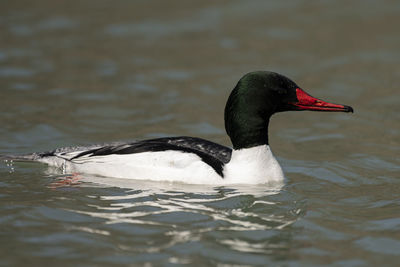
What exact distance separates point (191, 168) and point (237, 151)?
619mm

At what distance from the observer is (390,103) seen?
498 inches

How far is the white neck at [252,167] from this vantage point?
840 cm

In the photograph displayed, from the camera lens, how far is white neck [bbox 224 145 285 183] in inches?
331

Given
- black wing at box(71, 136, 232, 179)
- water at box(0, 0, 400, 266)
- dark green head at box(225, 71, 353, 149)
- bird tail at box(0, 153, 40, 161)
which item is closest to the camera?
water at box(0, 0, 400, 266)

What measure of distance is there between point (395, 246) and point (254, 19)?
33.9 ft

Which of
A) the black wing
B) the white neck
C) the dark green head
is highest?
the dark green head

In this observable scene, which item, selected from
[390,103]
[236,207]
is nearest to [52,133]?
[236,207]

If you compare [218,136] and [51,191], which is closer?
[51,191]

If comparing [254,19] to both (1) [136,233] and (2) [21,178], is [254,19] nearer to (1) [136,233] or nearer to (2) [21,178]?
(2) [21,178]

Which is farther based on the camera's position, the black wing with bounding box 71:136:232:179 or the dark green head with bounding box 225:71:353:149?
the black wing with bounding box 71:136:232:179

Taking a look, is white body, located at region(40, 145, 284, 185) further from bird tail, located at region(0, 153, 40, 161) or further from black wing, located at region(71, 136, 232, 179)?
bird tail, located at region(0, 153, 40, 161)

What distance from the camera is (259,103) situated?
27.6 feet

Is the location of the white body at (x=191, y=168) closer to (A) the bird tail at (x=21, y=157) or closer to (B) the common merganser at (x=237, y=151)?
(B) the common merganser at (x=237, y=151)

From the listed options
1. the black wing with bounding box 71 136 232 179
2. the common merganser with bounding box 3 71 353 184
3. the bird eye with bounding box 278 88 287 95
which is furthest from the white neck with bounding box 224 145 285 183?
the bird eye with bounding box 278 88 287 95
